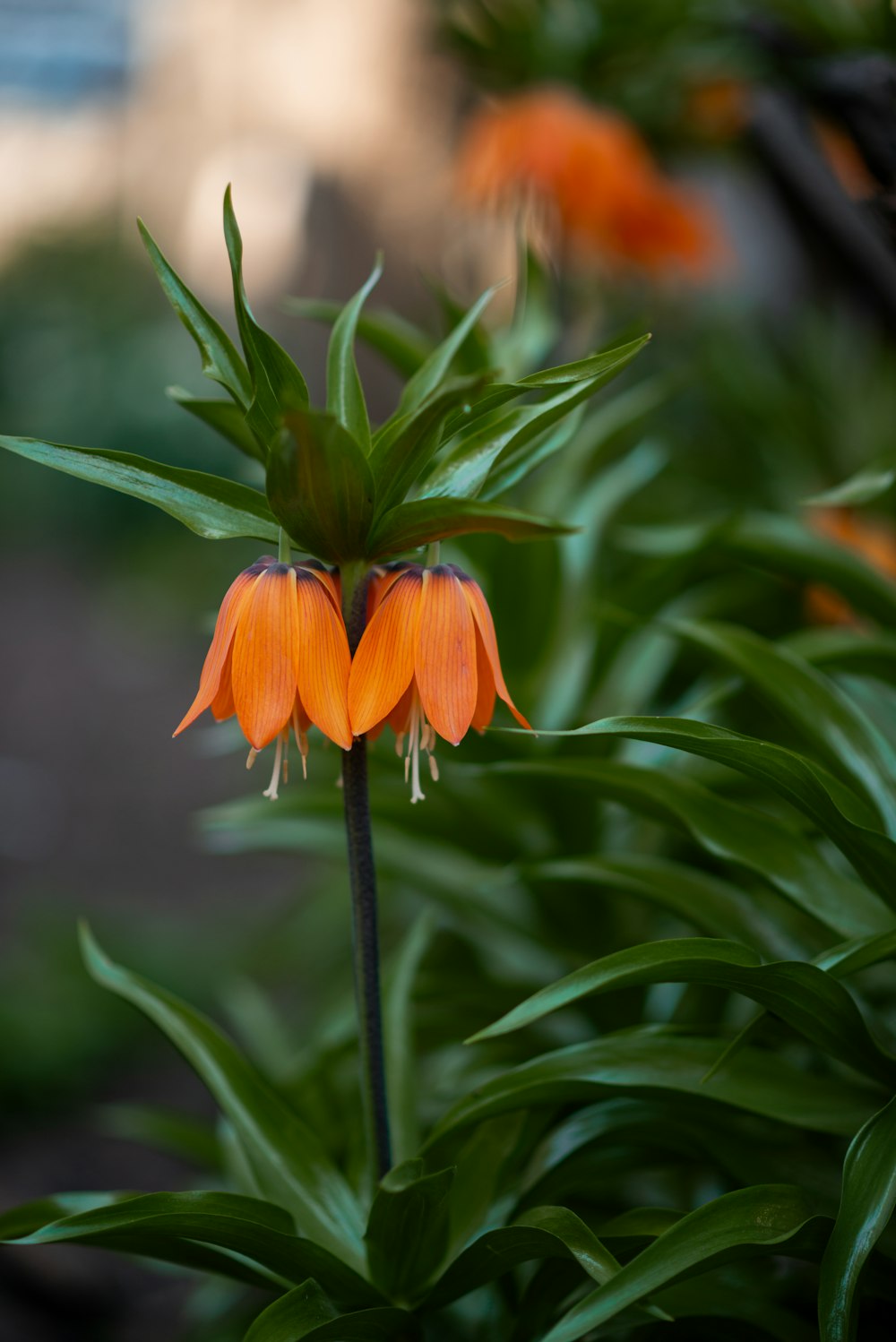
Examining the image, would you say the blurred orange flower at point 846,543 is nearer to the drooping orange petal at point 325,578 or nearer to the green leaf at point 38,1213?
the drooping orange petal at point 325,578

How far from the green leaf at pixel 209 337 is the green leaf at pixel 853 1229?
480mm

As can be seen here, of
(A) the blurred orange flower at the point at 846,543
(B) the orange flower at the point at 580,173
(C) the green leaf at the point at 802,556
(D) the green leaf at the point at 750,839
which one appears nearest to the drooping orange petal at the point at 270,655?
(D) the green leaf at the point at 750,839

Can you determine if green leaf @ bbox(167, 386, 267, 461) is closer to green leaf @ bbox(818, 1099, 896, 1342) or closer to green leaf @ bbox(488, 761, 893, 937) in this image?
green leaf @ bbox(488, 761, 893, 937)

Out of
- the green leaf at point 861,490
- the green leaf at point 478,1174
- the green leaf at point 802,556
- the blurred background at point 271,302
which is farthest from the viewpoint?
the blurred background at point 271,302

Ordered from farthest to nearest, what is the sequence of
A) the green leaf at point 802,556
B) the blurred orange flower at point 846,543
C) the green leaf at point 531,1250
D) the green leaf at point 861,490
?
the blurred orange flower at point 846,543 < the green leaf at point 802,556 < the green leaf at point 861,490 < the green leaf at point 531,1250

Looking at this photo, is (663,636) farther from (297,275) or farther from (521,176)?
(297,275)

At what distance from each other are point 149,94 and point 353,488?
6.99 meters

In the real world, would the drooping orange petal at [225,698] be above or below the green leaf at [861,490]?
below

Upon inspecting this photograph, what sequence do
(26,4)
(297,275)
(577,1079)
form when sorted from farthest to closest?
(26,4)
(297,275)
(577,1079)

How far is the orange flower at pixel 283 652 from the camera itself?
489 mm

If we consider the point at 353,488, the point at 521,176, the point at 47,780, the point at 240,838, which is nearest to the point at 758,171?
the point at 521,176

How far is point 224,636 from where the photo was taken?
50cm

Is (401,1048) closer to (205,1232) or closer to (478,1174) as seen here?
(478,1174)

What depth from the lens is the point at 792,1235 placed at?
560 mm
